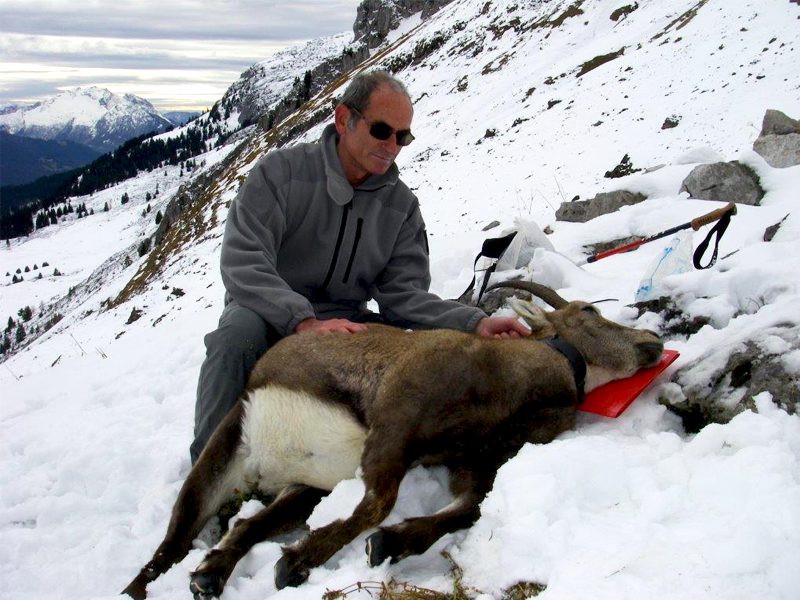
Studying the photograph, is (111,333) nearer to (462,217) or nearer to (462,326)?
(462,217)

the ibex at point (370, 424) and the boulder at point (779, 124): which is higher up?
the ibex at point (370, 424)

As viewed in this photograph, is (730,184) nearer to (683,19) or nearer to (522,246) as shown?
(522,246)

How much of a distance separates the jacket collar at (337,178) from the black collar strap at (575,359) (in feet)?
7.01

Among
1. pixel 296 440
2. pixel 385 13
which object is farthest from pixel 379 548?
pixel 385 13

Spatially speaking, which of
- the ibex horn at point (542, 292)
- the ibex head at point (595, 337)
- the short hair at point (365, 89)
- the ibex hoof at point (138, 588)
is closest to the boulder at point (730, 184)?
the ibex horn at point (542, 292)

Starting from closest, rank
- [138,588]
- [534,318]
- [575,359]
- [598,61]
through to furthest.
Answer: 1. [138,588]
2. [575,359]
3. [534,318]
4. [598,61]

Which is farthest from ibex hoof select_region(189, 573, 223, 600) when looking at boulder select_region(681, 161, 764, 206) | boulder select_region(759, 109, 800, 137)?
boulder select_region(759, 109, 800, 137)

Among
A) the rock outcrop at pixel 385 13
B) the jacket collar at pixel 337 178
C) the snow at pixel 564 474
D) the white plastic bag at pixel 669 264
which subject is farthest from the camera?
the rock outcrop at pixel 385 13

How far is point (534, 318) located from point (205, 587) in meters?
3.11

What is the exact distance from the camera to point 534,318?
5.14 metres

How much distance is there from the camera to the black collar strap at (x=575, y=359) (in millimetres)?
4621

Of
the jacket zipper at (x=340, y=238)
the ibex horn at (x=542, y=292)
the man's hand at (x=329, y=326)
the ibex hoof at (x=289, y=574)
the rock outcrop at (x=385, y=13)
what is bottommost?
the ibex hoof at (x=289, y=574)

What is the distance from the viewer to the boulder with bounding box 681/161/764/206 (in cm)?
892

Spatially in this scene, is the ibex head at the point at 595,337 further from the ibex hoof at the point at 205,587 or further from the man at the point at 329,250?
the ibex hoof at the point at 205,587
